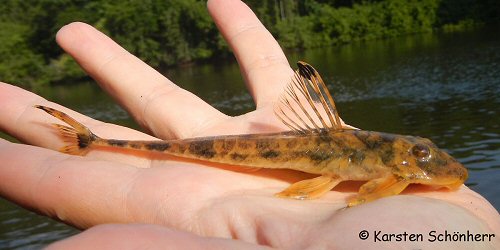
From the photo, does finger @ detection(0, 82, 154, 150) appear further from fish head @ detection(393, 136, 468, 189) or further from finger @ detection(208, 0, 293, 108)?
fish head @ detection(393, 136, 468, 189)

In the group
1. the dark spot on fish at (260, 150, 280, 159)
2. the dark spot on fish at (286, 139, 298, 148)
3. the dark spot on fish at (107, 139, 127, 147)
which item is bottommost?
the dark spot on fish at (260, 150, 280, 159)

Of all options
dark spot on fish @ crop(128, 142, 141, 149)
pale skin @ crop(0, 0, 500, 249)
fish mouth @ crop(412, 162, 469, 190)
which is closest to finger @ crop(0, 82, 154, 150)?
pale skin @ crop(0, 0, 500, 249)

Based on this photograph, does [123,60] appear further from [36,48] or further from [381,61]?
[36,48]

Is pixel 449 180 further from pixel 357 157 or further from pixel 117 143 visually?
pixel 117 143

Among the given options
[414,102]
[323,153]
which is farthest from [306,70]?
[414,102]

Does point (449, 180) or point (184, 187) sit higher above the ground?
point (184, 187)

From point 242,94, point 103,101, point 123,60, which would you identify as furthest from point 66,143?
point 103,101

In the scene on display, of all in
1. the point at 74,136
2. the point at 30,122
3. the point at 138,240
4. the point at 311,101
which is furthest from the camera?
the point at 30,122

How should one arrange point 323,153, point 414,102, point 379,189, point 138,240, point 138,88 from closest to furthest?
point 138,240 → point 379,189 → point 323,153 → point 138,88 → point 414,102
